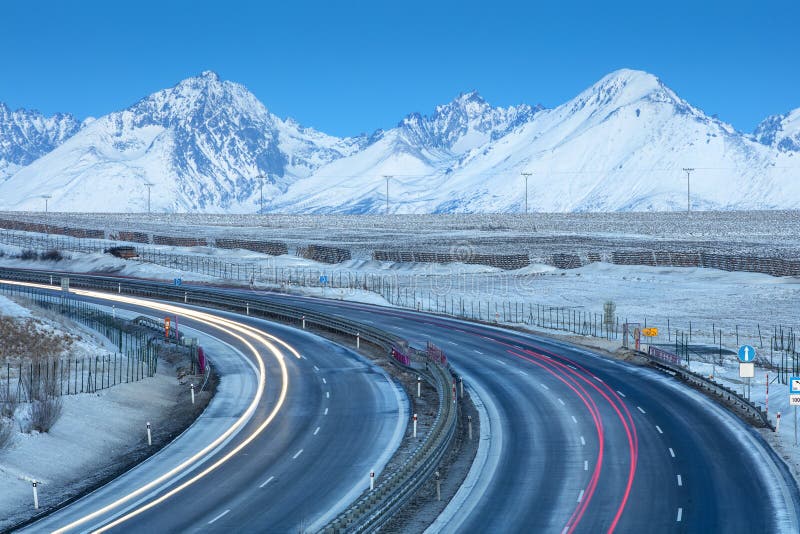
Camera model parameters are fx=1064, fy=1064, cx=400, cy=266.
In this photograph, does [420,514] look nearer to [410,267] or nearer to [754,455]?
[754,455]

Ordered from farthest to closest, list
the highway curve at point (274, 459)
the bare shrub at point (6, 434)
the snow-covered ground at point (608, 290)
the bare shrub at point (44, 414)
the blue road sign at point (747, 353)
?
the snow-covered ground at point (608, 290)
the blue road sign at point (747, 353)
the bare shrub at point (44, 414)
the bare shrub at point (6, 434)
the highway curve at point (274, 459)

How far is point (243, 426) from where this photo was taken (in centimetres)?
4397

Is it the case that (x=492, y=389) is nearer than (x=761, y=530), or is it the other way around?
(x=761, y=530)

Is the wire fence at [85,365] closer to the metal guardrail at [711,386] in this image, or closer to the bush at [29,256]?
the metal guardrail at [711,386]

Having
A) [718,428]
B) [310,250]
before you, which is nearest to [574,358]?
[718,428]

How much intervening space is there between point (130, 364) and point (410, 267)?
59876 mm

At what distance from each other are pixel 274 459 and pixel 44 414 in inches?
362

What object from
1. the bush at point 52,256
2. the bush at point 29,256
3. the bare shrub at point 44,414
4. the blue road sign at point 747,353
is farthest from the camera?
the bush at point 29,256

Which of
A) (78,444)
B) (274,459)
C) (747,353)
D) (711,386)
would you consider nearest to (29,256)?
(78,444)

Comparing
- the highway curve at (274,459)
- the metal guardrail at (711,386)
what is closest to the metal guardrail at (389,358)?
the highway curve at (274,459)

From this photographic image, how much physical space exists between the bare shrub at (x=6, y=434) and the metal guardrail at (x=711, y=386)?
28349 millimetres

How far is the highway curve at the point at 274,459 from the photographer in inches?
1230

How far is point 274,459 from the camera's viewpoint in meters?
38.1

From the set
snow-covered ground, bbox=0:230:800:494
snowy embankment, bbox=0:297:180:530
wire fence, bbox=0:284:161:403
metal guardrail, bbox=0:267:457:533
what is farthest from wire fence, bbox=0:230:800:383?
snowy embankment, bbox=0:297:180:530
